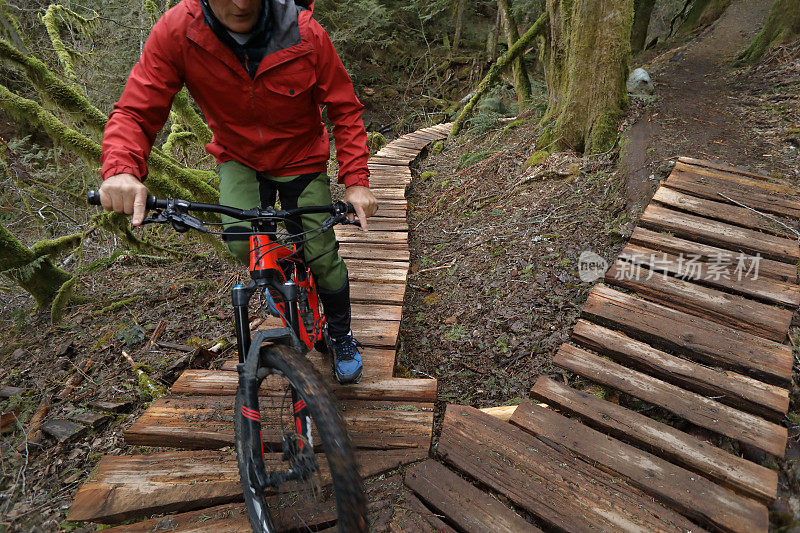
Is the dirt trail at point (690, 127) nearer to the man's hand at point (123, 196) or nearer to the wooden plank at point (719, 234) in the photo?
the wooden plank at point (719, 234)

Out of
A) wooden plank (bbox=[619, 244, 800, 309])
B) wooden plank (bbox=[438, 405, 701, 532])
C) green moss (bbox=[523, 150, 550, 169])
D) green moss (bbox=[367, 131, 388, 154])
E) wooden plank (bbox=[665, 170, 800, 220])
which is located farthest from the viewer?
green moss (bbox=[367, 131, 388, 154])

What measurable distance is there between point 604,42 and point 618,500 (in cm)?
484

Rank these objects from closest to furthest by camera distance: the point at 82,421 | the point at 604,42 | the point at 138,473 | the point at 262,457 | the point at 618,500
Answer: the point at 262,457 → the point at 618,500 → the point at 138,473 → the point at 82,421 → the point at 604,42

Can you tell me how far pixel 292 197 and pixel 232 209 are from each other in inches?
29.8

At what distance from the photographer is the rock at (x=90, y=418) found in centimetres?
311

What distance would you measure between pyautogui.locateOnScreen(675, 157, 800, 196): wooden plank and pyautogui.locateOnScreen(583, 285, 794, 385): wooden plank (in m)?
2.05

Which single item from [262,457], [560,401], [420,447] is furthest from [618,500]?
[262,457]

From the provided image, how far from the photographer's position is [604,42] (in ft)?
15.8

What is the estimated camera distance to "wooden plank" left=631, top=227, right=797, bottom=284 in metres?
3.10

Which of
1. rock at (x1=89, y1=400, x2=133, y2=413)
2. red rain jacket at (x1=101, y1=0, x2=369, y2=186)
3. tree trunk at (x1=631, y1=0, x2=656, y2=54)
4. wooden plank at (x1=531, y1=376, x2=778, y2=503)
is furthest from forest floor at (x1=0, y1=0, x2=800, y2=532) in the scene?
tree trunk at (x1=631, y1=0, x2=656, y2=54)

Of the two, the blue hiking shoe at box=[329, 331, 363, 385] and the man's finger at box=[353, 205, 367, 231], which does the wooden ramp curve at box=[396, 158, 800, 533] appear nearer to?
the blue hiking shoe at box=[329, 331, 363, 385]

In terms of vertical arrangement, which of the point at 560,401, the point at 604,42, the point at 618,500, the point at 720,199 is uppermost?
the point at 604,42

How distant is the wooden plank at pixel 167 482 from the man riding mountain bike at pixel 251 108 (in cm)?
112

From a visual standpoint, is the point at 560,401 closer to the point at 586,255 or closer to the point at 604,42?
the point at 586,255
